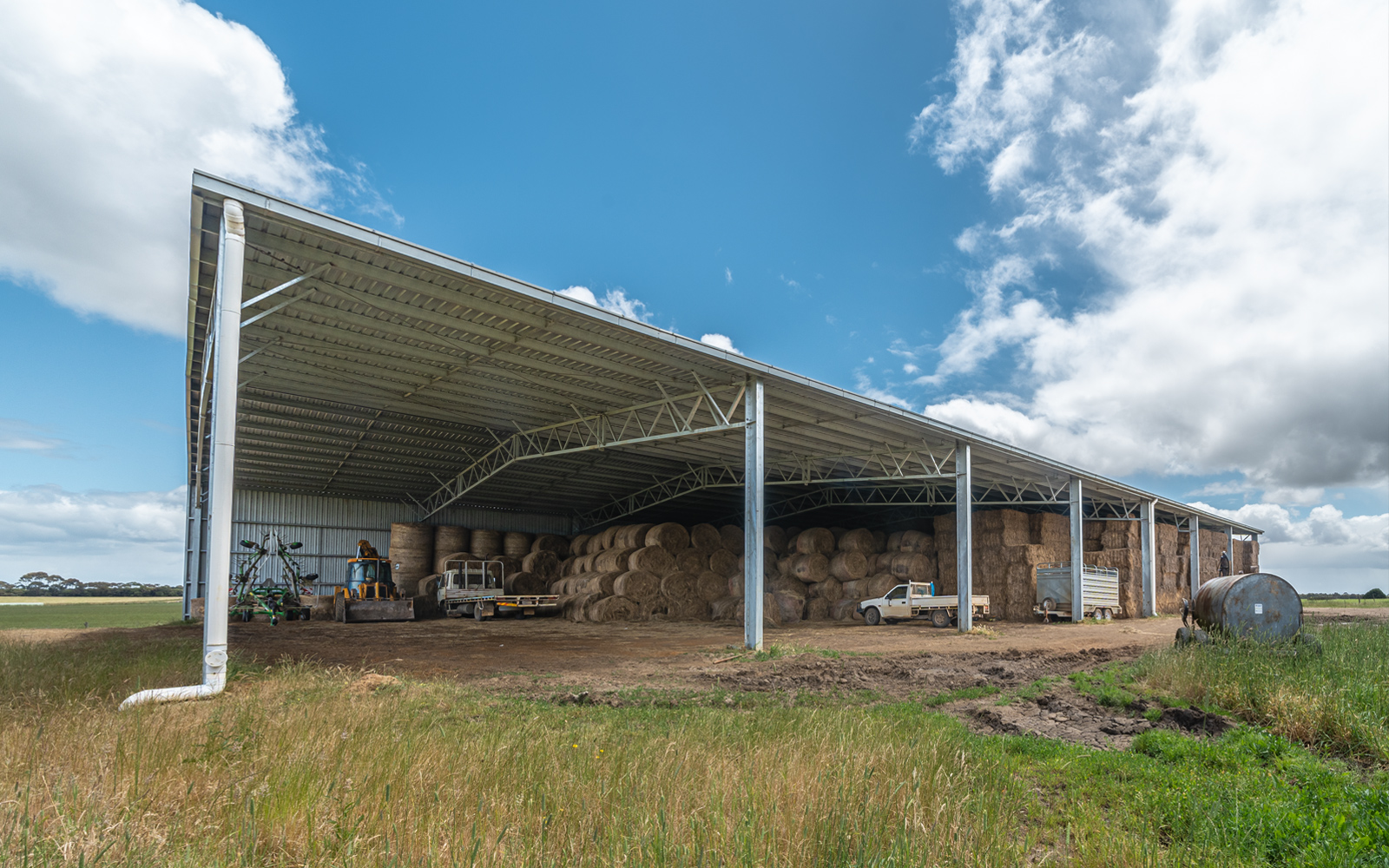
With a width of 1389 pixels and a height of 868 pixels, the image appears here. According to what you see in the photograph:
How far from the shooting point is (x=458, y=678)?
36.7 ft

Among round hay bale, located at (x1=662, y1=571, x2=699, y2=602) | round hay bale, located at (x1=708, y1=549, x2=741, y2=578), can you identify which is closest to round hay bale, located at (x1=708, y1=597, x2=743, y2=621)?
round hay bale, located at (x1=662, y1=571, x2=699, y2=602)

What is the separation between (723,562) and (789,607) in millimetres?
3355

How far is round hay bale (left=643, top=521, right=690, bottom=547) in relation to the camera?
28750mm

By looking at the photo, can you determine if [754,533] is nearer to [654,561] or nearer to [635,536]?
[654,561]

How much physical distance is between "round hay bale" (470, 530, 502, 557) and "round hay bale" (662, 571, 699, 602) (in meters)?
8.80

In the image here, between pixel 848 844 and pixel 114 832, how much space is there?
3559 mm

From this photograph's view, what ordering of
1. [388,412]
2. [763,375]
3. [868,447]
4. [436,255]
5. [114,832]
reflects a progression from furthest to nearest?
1. [868,447]
2. [388,412]
3. [763,375]
4. [436,255]
5. [114,832]

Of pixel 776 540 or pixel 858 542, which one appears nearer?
pixel 858 542

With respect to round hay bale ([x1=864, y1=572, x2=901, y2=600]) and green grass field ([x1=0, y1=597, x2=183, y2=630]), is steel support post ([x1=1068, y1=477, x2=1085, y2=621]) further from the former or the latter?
green grass field ([x1=0, y1=597, x2=183, y2=630])

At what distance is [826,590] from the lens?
93.8 ft

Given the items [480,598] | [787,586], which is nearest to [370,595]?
[480,598]

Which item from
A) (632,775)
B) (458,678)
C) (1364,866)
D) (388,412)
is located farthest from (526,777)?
(388,412)

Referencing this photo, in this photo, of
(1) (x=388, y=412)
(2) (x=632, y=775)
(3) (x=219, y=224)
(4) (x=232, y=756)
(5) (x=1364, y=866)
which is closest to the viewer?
(5) (x=1364, y=866)

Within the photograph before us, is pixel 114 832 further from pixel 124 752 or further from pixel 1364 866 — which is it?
pixel 1364 866
